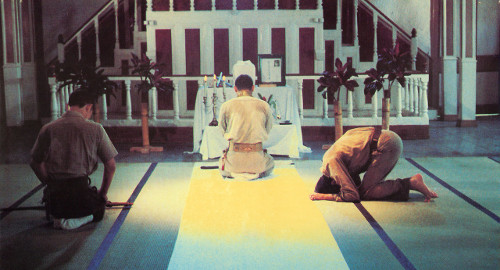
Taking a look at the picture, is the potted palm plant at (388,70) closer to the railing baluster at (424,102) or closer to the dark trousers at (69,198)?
the railing baluster at (424,102)

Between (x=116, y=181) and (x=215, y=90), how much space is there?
211 centimetres

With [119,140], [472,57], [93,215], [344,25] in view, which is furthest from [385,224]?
[344,25]

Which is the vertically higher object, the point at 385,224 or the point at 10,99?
the point at 10,99

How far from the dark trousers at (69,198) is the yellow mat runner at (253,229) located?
30.9 inches

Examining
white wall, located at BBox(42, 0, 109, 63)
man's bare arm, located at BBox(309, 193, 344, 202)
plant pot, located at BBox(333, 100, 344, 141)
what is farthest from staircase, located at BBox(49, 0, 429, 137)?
man's bare arm, located at BBox(309, 193, 344, 202)

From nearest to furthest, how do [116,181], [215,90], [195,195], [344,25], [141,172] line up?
[195,195], [116,181], [141,172], [215,90], [344,25]

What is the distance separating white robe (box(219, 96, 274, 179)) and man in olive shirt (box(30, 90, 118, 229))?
1.66 meters

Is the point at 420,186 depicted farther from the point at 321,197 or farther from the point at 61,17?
the point at 61,17

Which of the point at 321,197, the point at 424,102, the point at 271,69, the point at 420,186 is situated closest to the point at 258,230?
the point at 321,197

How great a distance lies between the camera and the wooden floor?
4.25 metres

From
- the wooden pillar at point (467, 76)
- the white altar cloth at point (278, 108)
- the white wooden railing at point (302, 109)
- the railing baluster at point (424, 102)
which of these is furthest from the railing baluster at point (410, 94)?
the white altar cloth at point (278, 108)

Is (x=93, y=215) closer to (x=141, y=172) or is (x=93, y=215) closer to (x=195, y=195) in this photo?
(x=195, y=195)

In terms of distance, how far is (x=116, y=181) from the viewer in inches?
271

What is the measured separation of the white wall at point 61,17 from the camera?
13.0 m
